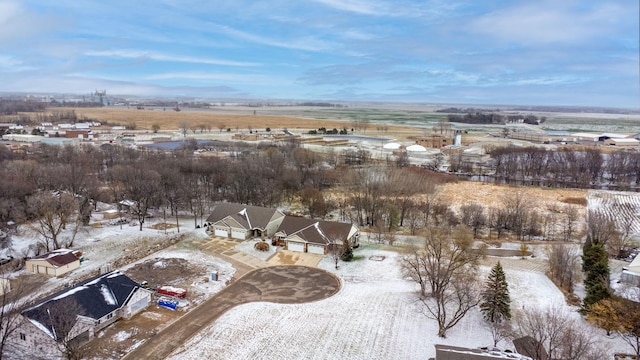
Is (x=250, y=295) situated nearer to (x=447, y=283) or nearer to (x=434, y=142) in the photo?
(x=447, y=283)

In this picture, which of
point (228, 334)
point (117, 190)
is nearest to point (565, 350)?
point (228, 334)

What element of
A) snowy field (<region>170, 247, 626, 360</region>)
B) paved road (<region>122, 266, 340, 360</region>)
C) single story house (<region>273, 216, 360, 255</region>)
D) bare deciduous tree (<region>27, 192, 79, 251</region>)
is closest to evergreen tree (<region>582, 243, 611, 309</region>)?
snowy field (<region>170, 247, 626, 360</region>)

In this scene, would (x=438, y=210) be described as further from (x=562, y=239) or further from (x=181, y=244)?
(x=181, y=244)

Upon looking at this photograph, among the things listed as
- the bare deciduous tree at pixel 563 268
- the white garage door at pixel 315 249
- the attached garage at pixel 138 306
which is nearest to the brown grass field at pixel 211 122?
the white garage door at pixel 315 249

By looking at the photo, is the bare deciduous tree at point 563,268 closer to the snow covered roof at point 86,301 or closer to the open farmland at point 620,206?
the open farmland at point 620,206

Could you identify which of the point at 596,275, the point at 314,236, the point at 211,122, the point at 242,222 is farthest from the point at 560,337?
the point at 211,122

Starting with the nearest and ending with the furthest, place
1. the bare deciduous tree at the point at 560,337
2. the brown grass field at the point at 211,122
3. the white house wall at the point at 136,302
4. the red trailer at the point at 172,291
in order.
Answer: the bare deciduous tree at the point at 560,337 < the white house wall at the point at 136,302 < the red trailer at the point at 172,291 < the brown grass field at the point at 211,122
